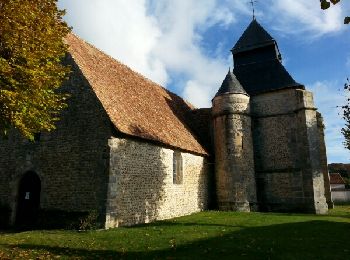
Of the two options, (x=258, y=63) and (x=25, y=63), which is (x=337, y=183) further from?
(x=25, y=63)

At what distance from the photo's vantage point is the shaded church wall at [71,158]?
13.4m

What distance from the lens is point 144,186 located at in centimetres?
1480

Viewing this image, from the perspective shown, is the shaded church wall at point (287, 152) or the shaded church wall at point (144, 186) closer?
the shaded church wall at point (144, 186)

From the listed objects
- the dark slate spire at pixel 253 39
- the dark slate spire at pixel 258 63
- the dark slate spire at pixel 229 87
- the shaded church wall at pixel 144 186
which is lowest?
the shaded church wall at pixel 144 186

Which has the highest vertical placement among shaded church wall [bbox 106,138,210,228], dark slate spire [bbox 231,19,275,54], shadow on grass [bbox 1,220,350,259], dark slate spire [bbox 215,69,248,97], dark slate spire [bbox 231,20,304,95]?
dark slate spire [bbox 231,19,275,54]

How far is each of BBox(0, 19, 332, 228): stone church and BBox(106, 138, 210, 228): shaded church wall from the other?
46 millimetres

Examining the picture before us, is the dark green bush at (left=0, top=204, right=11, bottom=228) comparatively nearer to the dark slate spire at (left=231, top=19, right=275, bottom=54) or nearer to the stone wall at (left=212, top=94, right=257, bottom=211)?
the stone wall at (left=212, top=94, right=257, bottom=211)

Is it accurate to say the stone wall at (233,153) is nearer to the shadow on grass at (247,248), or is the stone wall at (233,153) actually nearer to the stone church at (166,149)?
the stone church at (166,149)

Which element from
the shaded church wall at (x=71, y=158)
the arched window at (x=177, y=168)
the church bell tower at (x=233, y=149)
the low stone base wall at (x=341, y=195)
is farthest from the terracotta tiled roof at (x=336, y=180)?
the shaded church wall at (x=71, y=158)

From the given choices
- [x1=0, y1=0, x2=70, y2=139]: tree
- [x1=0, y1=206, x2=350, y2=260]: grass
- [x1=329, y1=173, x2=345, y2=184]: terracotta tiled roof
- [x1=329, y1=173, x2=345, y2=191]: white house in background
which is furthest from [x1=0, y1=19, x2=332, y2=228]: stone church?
[x1=329, y1=173, x2=345, y2=184]: terracotta tiled roof

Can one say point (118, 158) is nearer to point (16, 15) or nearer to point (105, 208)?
point (105, 208)

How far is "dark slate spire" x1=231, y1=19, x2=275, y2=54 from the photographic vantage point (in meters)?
26.3

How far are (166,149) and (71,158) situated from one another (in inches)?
189

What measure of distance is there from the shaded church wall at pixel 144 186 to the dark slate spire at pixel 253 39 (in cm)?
1226
